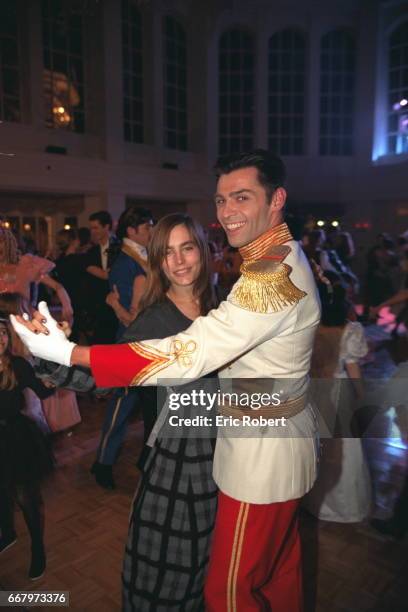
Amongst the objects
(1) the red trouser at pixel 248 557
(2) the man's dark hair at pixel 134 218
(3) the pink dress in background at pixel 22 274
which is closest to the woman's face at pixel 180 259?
(1) the red trouser at pixel 248 557

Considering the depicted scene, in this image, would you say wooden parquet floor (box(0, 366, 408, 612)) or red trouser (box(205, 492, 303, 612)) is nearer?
red trouser (box(205, 492, 303, 612))

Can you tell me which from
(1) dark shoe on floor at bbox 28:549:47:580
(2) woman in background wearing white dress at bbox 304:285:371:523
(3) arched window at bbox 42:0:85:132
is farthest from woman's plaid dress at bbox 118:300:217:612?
(3) arched window at bbox 42:0:85:132

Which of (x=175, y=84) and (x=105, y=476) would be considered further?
(x=175, y=84)

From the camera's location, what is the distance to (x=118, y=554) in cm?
258

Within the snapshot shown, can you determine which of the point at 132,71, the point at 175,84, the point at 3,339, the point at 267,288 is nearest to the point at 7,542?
the point at 3,339

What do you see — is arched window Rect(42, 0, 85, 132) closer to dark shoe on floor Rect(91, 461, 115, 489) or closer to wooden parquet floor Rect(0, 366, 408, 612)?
dark shoe on floor Rect(91, 461, 115, 489)

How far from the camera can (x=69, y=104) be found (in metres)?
12.3

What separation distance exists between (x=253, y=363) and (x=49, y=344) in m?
0.61

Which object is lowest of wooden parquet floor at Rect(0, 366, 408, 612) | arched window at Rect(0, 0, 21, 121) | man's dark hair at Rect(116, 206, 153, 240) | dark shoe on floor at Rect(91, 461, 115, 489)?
wooden parquet floor at Rect(0, 366, 408, 612)

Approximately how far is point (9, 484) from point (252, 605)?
151 cm

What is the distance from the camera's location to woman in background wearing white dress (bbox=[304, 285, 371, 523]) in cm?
276

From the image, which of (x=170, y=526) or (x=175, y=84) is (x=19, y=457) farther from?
(x=175, y=84)

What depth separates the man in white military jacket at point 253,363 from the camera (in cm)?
131

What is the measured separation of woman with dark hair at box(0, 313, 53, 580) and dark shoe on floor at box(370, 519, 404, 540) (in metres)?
1.90
